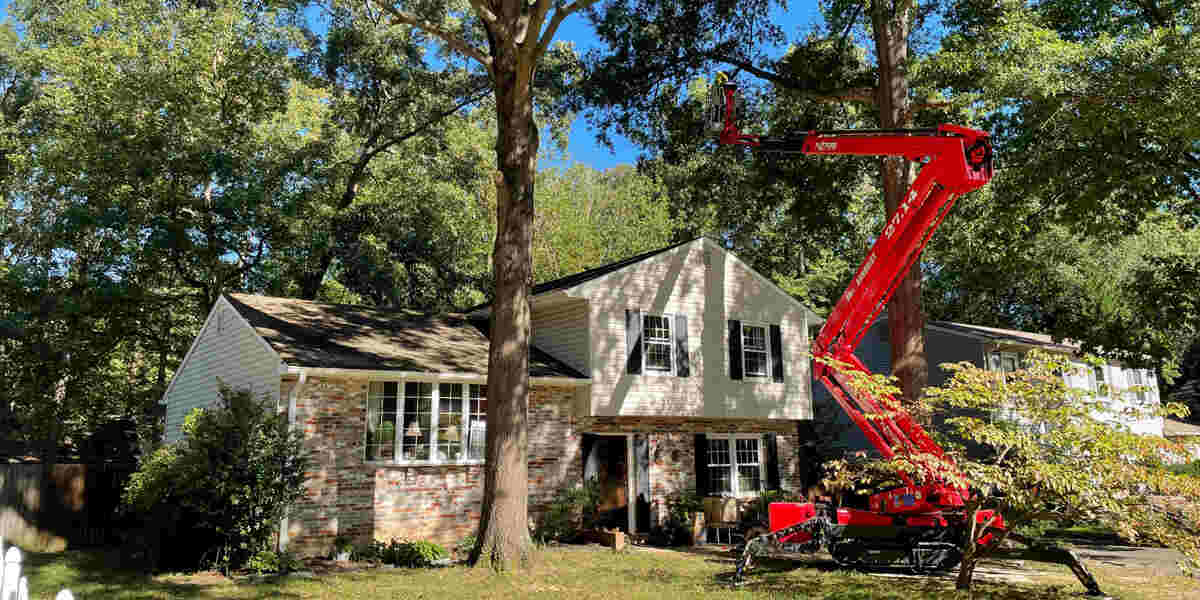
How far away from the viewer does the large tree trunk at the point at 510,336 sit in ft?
39.2

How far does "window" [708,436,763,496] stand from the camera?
1886cm

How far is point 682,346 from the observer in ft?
60.1

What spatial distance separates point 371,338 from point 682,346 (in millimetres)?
6984

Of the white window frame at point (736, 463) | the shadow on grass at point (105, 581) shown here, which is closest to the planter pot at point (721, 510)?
the white window frame at point (736, 463)

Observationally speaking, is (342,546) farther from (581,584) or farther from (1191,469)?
(1191,469)

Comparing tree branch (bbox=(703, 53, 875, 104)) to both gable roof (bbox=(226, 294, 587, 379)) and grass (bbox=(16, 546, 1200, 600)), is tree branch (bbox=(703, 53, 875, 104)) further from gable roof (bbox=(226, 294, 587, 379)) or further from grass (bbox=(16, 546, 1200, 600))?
grass (bbox=(16, 546, 1200, 600))

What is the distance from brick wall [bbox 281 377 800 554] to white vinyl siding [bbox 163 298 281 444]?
1.06m

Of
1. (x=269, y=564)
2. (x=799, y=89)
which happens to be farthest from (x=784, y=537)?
(x=799, y=89)

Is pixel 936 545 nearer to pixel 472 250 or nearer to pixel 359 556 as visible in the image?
pixel 359 556

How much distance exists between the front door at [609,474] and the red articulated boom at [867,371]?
16.5 ft

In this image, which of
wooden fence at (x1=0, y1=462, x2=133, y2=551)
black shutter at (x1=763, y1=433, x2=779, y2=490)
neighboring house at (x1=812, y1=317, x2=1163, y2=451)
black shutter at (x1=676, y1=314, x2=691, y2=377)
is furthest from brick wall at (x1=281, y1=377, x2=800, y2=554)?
neighboring house at (x1=812, y1=317, x2=1163, y2=451)

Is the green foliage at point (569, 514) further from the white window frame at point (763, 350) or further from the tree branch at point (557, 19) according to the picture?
the tree branch at point (557, 19)

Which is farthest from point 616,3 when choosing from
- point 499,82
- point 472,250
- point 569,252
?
point 569,252

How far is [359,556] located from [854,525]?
8.46 m
